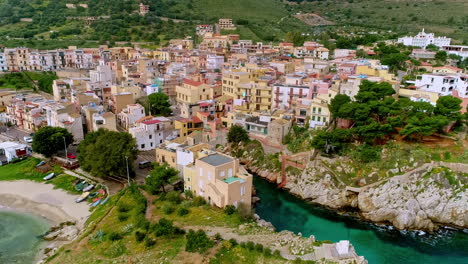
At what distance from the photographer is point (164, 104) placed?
1964 inches

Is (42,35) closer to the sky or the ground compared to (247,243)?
closer to the sky

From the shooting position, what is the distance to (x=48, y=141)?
39.2 metres

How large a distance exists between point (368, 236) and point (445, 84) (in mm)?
24636

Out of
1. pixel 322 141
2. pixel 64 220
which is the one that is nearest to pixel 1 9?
pixel 64 220

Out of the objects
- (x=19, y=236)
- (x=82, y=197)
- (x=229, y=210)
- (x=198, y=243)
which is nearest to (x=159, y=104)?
(x=82, y=197)

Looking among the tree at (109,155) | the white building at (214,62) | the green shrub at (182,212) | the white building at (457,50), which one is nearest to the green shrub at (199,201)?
the green shrub at (182,212)

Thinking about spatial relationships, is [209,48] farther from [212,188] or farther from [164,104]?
[212,188]

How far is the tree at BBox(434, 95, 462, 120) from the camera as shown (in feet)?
118

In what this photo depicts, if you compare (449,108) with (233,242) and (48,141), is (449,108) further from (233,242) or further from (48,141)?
(48,141)

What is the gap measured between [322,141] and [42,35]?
85.5 m

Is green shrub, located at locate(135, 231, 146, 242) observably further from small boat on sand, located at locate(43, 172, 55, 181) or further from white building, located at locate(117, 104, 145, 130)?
white building, located at locate(117, 104, 145, 130)

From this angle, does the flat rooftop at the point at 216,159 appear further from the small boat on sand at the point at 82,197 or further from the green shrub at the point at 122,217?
the small boat on sand at the point at 82,197

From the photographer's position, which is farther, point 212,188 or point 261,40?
point 261,40

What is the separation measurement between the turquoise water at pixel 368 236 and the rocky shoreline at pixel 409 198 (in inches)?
41.0
